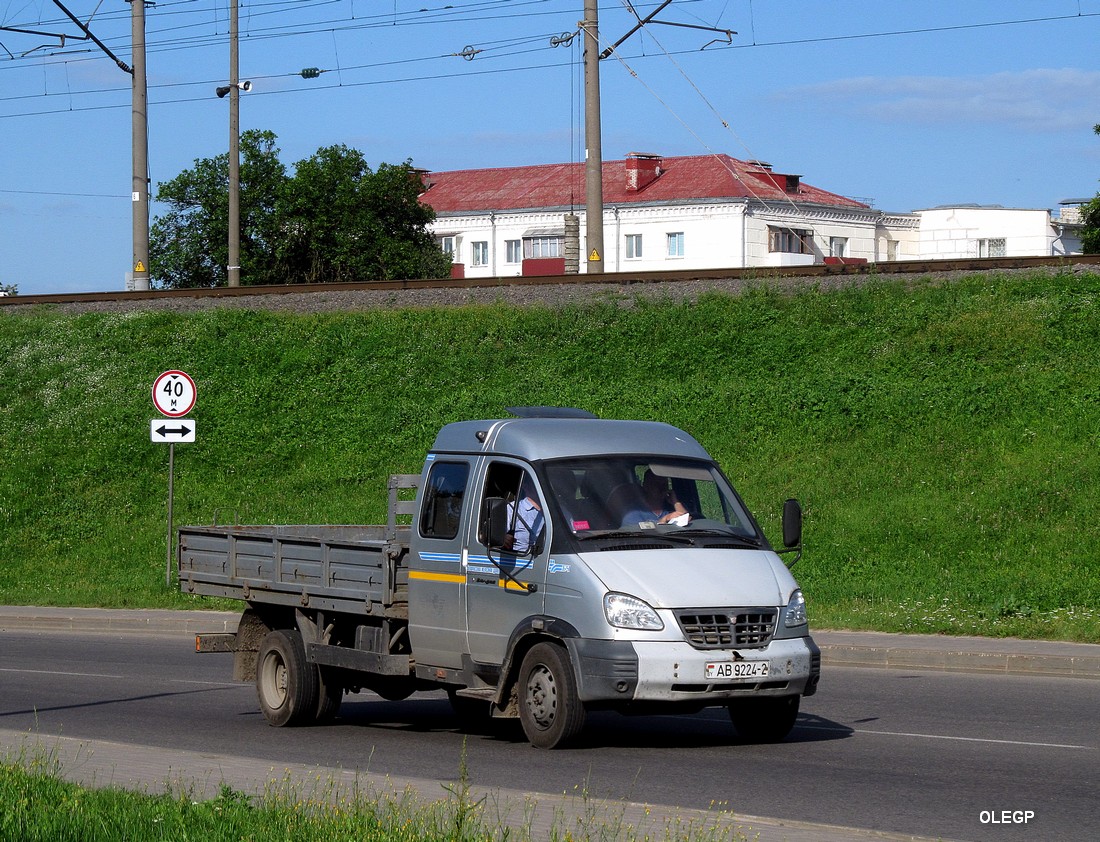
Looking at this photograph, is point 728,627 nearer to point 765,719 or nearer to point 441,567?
point 765,719

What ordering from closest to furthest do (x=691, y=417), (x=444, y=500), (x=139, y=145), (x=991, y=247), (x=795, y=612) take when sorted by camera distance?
(x=795, y=612) < (x=444, y=500) < (x=691, y=417) < (x=139, y=145) < (x=991, y=247)

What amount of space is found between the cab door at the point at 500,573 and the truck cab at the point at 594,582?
0.04 ft

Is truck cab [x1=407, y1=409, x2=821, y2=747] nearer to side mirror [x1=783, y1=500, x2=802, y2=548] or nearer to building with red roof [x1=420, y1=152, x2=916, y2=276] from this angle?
side mirror [x1=783, y1=500, x2=802, y2=548]

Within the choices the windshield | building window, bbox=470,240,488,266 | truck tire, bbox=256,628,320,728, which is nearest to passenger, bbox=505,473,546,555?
the windshield

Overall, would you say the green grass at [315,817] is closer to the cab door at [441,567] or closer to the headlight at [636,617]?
the headlight at [636,617]

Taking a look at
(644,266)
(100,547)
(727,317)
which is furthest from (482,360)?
(644,266)

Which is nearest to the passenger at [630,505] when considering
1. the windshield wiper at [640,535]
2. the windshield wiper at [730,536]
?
the windshield wiper at [640,535]

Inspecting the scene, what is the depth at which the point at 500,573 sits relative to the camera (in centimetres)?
1040

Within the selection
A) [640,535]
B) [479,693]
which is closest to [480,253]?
[479,693]

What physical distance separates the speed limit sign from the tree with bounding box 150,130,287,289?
50.2 m

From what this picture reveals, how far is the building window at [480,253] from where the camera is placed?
294 ft

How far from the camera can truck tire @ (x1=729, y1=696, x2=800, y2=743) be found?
10.4 meters

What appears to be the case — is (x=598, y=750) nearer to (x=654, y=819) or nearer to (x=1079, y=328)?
(x=654, y=819)

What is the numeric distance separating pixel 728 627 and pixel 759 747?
1.10 metres
